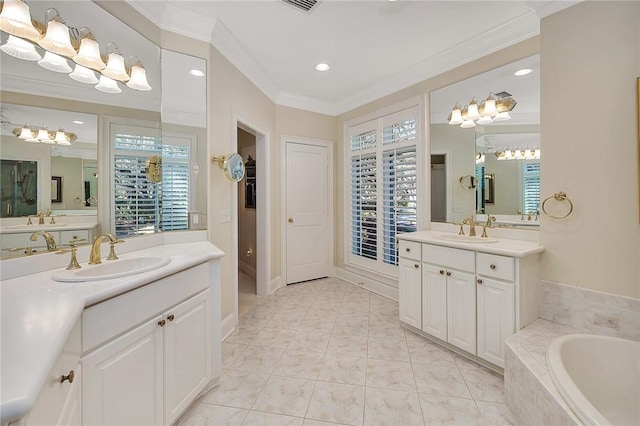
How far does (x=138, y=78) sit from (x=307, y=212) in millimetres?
2552

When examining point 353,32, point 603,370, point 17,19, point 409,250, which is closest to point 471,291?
point 409,250

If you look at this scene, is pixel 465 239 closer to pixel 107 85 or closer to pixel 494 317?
pixel 494 317

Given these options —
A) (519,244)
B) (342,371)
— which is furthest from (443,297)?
(342,371)

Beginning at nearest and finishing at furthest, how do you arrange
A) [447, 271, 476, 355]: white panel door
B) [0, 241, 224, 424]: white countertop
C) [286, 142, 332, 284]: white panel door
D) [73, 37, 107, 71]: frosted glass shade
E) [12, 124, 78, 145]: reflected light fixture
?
[0, 241, 224, 424]: white countertop, [12, 124, 78, 145]: reflected light fixture, [73, 37, 107, 71]: frosted glass shade, [447, 271, 476, 355]: white panel door, [286, 142, 332, 284]: white panel door

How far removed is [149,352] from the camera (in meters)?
1.26

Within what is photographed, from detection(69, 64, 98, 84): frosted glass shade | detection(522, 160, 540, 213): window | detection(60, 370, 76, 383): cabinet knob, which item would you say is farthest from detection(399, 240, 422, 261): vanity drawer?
detection(69, 64, 98, 84): frosted glass shade

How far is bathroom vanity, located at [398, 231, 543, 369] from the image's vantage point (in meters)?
1.85

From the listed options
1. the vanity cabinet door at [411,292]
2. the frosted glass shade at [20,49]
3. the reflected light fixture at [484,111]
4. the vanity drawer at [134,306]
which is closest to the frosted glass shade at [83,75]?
the frosted glass shade at [20,49]

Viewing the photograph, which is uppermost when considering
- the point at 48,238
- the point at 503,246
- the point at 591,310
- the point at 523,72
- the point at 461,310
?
the point at 523,72

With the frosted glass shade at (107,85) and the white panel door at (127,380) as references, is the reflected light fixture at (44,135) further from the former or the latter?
the white panel door at (127,380)

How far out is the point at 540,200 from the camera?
204cm

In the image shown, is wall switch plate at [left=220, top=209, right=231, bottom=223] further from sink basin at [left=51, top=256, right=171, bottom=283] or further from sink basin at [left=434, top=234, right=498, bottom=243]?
sink basin at [left=434, top=234, right=498, bottom=243]

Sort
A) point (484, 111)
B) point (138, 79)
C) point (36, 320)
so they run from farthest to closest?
point (484, 111) < point (138, 79) < point (36, 320)

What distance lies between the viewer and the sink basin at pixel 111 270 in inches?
46.3
